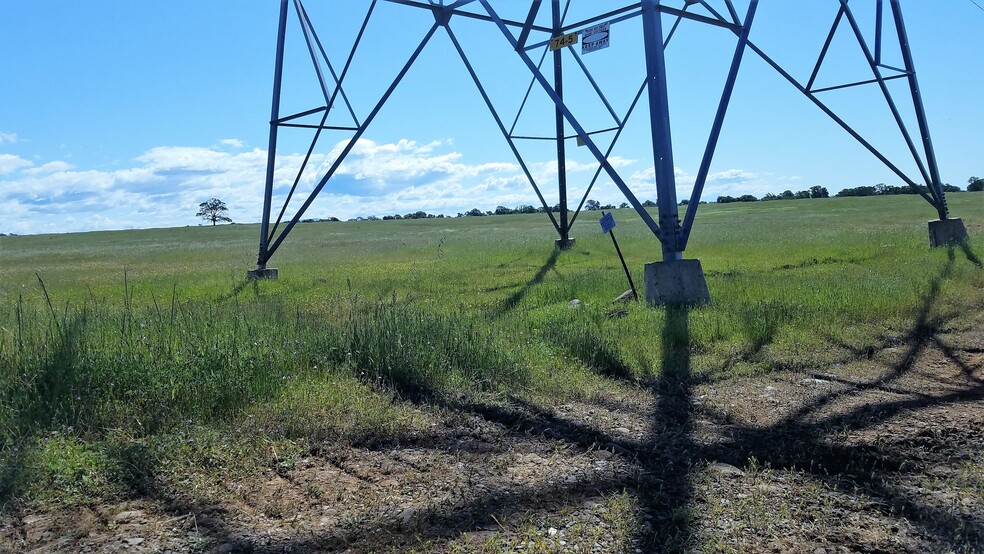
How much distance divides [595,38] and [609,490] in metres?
8.07

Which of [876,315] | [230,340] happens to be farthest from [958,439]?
[230,340]

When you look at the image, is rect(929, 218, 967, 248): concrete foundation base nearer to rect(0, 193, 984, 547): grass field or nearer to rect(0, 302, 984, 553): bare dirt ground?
rect(0, 193, 984, 547): grass field

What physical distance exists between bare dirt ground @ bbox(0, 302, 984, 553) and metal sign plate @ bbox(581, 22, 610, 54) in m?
6.42

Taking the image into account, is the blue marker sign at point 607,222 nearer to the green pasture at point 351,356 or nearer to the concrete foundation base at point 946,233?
the green pasture at point 351,356

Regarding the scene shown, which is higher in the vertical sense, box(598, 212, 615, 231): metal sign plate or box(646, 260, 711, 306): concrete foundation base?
box(598, 212, 615, 231): metal sign plate

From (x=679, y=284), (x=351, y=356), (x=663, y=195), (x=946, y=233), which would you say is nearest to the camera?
(x=351, y=356)

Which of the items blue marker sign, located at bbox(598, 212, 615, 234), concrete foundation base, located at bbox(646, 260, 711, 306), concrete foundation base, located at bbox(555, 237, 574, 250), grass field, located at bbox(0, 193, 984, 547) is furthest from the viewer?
concrete foundation base, located at bbox(555, 237, 574, 250)

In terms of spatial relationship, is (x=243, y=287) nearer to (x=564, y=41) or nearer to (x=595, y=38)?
(x=564, y=41)

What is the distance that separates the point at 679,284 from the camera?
9.51 metres

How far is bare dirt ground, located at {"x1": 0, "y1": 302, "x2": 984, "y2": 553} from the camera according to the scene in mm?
3238

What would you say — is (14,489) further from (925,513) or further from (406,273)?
(406,273)

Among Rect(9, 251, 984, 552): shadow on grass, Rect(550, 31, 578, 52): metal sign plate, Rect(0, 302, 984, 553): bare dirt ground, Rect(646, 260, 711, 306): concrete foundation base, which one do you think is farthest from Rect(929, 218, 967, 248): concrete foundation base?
Rect(0, 302, 984, 553): bare dirt ground

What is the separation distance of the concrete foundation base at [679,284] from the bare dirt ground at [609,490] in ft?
13.0

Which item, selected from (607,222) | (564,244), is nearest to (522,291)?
(607,222)
